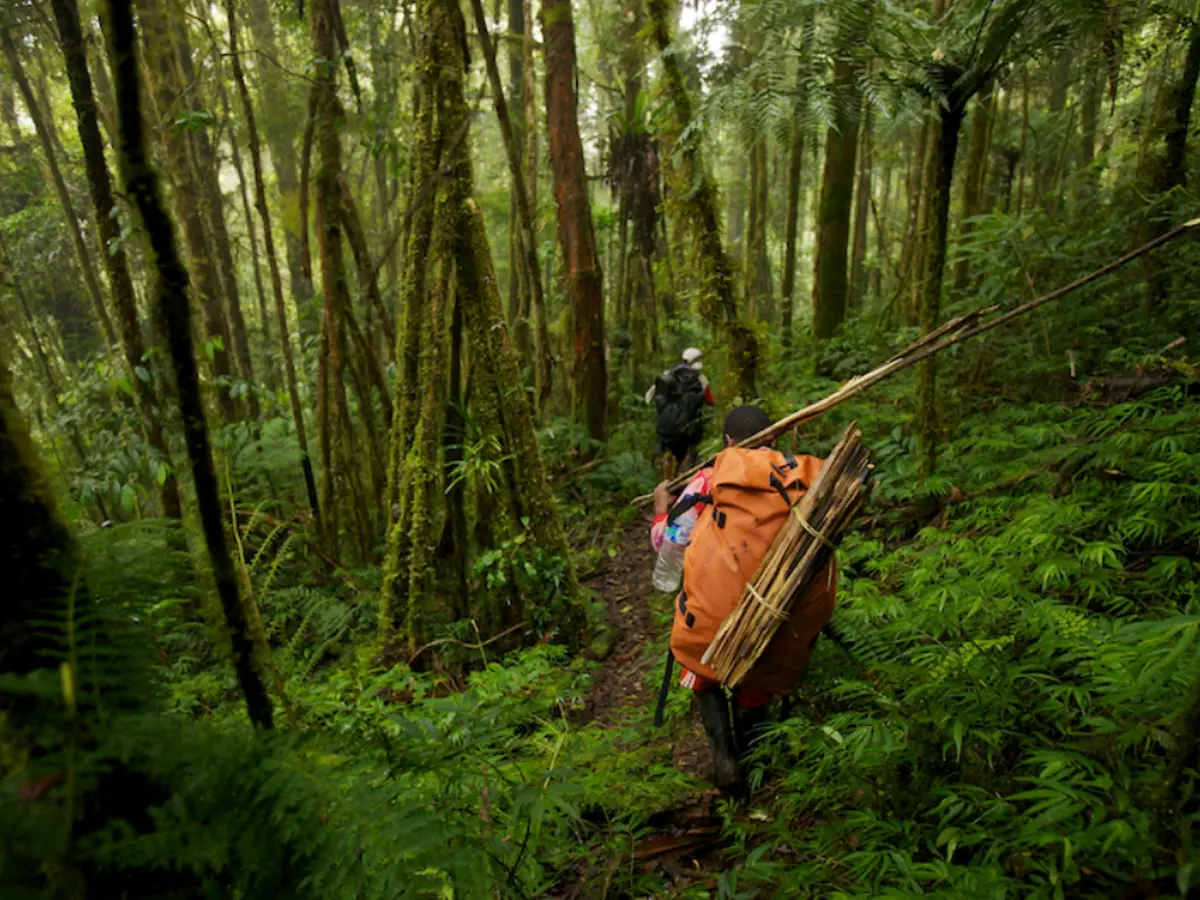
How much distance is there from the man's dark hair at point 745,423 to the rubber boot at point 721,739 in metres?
1.43

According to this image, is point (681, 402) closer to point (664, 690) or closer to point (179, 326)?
point (664, 690)

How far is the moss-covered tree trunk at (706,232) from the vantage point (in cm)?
564

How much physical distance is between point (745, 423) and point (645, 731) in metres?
1.86

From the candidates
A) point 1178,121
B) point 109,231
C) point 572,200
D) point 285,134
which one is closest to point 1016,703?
point 109,231

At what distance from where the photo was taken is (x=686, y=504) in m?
3.34

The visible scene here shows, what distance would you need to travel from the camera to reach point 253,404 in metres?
9.56

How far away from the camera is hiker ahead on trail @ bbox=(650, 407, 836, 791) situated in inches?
111

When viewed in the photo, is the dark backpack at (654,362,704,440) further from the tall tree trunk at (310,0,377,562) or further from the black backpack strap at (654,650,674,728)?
the black backpack strap at (654,650,674,728)

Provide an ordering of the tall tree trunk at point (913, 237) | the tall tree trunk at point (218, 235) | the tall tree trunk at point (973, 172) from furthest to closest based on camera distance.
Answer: the tall tree trunk at point (913, 237) < the tall tree trunk at point (218, 235) < the tall tree trunk at point (973, 172)

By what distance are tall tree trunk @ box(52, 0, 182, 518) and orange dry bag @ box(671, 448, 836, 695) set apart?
373 centimetres

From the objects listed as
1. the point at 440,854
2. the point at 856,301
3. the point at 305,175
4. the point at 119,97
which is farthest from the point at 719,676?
the point at 856,301

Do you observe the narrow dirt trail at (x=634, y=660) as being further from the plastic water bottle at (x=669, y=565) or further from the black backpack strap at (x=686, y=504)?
the black backpack strap at (x=686, y=504)

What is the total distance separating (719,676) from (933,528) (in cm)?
243

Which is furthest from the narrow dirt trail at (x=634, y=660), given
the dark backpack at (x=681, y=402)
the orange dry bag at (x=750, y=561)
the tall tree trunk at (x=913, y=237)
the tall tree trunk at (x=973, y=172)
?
the tall tree trunk at (x=973, y=172)
